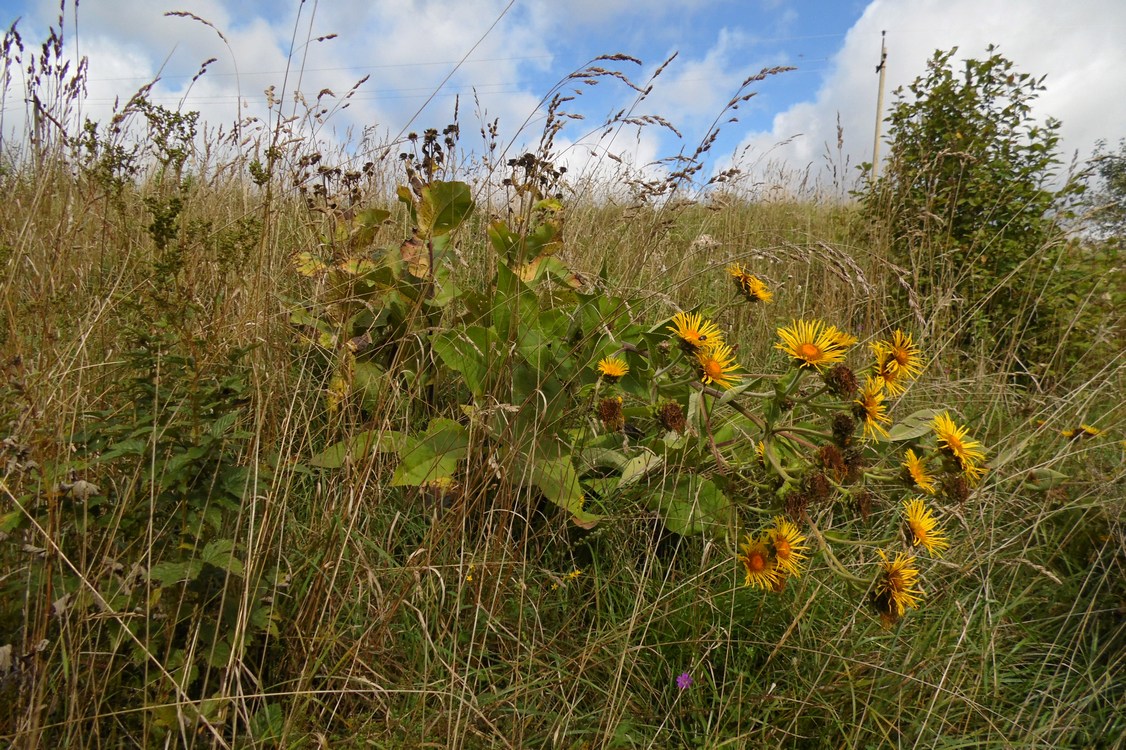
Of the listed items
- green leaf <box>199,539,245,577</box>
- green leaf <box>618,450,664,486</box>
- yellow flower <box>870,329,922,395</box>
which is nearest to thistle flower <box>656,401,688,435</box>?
green leaf <box>618,450,664,486</box>

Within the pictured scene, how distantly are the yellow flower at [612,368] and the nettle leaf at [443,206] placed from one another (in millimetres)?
706

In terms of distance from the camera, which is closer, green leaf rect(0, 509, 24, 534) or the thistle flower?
green leaf rect(0, 509, 24, 534)

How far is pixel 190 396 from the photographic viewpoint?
46.3 inches

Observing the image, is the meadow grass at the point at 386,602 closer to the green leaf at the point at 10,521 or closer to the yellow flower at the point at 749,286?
the green leaf at the point at 10,521

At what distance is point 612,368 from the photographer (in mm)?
1491

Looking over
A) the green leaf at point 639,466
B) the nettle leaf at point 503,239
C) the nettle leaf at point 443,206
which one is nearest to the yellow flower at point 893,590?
the green leaf at point 639,466

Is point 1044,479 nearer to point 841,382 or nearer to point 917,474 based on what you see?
point 917,474

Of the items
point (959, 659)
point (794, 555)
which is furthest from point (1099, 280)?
point (794, 555)

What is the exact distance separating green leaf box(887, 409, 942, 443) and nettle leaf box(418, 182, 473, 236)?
128cm

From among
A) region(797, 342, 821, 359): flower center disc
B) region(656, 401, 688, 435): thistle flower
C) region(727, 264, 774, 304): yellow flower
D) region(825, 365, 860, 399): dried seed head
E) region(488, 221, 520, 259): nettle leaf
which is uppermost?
region(488, 221, 520, 259): nettle leaf

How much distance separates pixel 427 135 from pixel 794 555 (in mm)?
1628

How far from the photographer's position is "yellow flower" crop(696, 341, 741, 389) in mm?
1404

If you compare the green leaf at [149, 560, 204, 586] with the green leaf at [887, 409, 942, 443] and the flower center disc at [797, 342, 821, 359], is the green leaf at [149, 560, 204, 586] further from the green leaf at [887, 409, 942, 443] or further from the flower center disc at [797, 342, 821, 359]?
the green leaf at [887, 409, 942, 443]

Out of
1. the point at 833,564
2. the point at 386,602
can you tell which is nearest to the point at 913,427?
the point at 833,564
